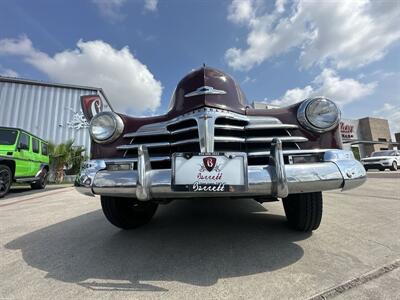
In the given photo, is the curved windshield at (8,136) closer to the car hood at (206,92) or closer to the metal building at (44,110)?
the car hood at (206,92)

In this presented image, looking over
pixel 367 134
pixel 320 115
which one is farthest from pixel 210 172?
pixel 367 134

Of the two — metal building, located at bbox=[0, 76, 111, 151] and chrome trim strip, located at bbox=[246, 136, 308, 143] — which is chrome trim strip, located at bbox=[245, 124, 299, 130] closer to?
chrome trim strip, located at bbox=[246, 136, 308, 143]

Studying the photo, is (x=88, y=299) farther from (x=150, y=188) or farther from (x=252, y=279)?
(x=252, y=279)

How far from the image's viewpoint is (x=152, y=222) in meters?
2.65

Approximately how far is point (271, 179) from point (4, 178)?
670 centimetres

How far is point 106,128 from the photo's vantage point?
187 centimetres

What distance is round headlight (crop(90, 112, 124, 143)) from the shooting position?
72.8 inches

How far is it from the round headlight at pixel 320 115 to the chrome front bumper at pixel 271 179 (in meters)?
0.23

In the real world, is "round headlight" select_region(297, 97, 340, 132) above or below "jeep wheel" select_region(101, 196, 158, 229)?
above

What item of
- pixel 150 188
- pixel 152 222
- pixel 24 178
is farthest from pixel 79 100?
pixel 150 188

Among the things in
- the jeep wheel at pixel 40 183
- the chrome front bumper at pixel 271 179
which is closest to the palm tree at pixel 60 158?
the jeep wheel at pixel 40 183

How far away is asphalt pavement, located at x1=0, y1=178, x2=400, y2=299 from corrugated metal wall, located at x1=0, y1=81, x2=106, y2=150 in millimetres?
13768

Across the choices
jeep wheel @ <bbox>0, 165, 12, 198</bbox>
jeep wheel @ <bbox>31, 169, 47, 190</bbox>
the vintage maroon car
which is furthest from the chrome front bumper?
jeep wheel @ <bbox>31, 169, 47, 190</bbox>

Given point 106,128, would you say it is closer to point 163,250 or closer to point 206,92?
point 206,92
